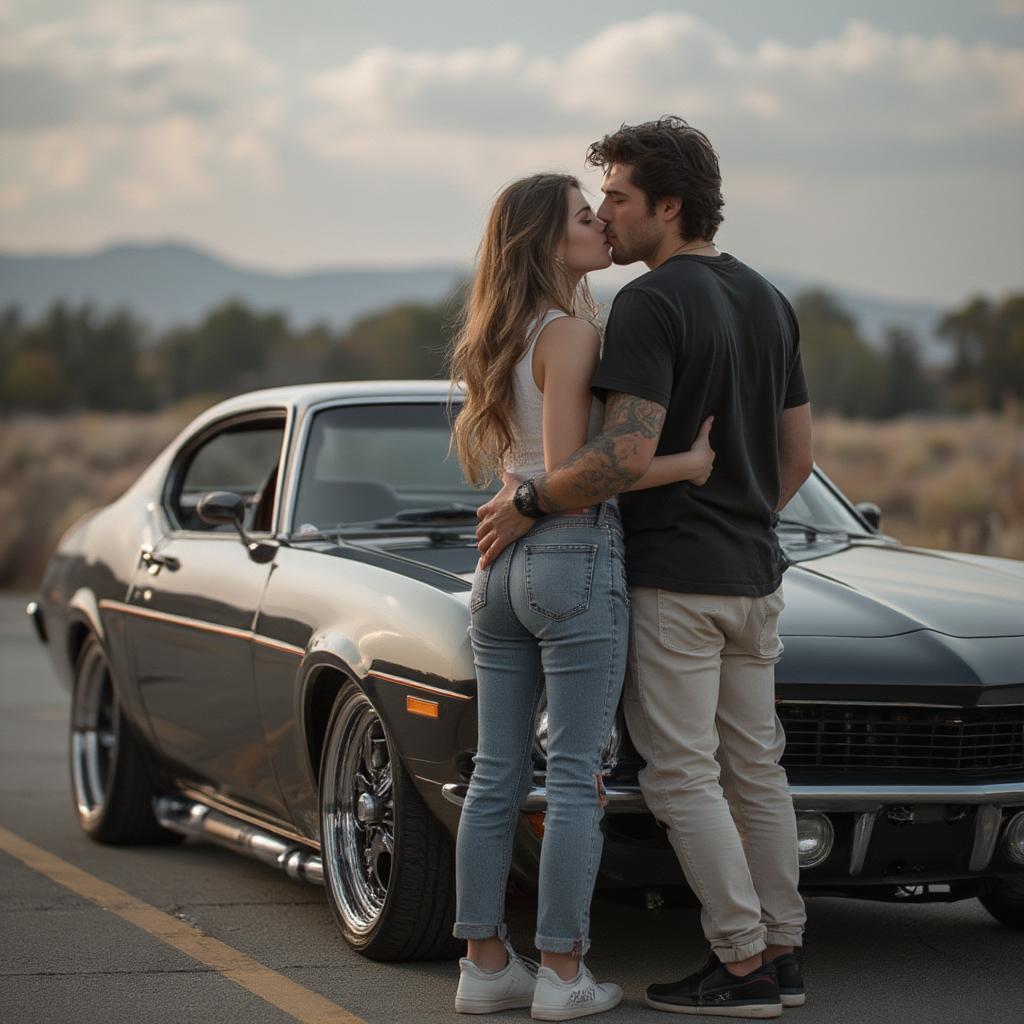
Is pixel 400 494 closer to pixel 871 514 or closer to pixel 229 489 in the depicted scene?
pixel 229 489

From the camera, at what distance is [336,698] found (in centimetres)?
537

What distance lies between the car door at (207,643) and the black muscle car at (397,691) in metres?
0.01

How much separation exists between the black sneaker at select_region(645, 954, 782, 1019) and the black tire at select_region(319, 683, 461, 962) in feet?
2.23

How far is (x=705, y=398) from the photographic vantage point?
14.7 ft

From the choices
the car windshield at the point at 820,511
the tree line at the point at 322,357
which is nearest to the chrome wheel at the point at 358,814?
the car windshield at the point at 820,511

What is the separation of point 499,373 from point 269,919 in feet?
6.81

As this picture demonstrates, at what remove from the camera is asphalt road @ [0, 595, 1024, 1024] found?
468 cm

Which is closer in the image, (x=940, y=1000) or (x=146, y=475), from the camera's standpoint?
(x=940, y=1000)

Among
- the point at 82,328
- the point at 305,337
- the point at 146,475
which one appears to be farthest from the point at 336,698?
the point at 305,337

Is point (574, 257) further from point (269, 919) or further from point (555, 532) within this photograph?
point (269, 919)

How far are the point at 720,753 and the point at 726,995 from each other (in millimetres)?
565

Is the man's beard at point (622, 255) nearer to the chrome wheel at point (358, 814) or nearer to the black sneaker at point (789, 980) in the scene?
the chrome wheel at point (358, 814)

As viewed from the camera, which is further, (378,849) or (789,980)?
(378,849)

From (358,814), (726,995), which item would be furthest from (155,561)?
(726,995)
